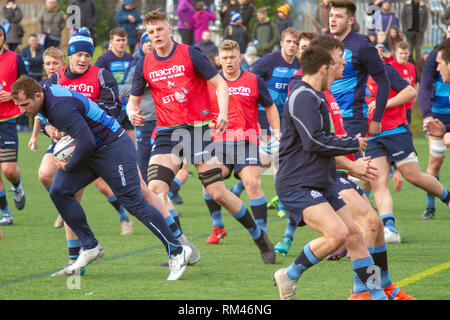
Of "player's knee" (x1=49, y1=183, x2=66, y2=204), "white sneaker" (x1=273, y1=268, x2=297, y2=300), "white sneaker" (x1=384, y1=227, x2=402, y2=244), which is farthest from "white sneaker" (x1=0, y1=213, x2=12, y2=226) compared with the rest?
"white sneaker" (x1=273, y1=268, x2=297, y2=300)

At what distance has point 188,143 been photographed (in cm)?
795

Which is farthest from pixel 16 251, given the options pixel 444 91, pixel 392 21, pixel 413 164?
pixel 392 21

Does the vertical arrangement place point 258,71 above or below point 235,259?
above

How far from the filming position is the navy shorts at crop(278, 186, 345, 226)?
Answer: 234 inches

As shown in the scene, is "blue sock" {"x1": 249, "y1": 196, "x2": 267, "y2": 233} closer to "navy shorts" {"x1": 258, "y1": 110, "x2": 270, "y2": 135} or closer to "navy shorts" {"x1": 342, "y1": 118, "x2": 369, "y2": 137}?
"navy shorts" {"x1": 342, "y1": 118, "x2": 369, "y2": 137}

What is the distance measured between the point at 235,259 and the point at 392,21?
1527 centimetres

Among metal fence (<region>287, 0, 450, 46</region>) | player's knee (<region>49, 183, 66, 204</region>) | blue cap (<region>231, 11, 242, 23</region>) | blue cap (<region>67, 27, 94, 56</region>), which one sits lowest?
metal fence (<region>287, 0, 450, 46</region>)

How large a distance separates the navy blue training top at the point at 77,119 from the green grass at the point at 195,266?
45.4 inches

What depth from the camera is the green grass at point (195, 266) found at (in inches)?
265

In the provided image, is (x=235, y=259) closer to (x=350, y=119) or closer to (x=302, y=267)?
(x=350, y=119)

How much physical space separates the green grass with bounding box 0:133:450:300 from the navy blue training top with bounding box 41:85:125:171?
1.15 meters

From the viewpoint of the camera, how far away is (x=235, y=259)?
27.4 ft

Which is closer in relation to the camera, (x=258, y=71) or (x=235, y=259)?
(x=235, y=259)
